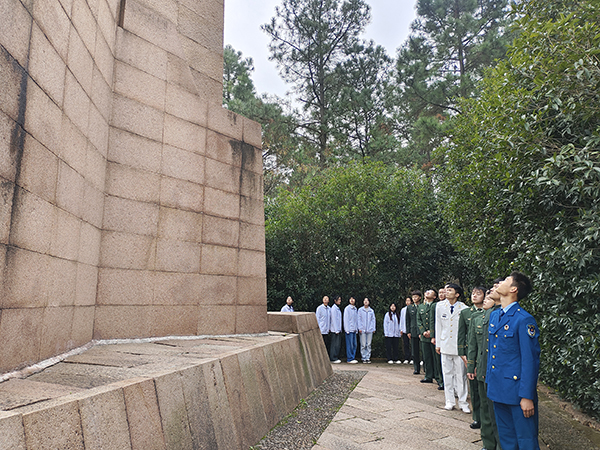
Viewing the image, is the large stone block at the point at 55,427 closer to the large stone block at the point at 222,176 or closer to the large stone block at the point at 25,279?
the large stone block at the point at 25,279

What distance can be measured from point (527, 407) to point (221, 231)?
158 inches

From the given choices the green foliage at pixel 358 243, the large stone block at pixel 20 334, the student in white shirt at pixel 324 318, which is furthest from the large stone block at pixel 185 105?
the green foliage at pixel 358 243

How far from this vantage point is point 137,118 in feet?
17.3

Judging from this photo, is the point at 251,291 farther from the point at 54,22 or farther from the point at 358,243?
the point at 358,243

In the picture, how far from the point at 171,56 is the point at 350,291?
9.39m

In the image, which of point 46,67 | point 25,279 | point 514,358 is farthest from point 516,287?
point 46,67

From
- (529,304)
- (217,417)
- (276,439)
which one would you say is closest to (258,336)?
(276,439)

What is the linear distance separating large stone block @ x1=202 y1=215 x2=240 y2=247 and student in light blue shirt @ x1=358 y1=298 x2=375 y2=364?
266 inches

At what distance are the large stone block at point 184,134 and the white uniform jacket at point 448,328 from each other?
4017mm

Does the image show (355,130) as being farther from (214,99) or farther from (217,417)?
(217,417)

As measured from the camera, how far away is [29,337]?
3227 mm

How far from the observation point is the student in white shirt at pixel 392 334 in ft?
40.1

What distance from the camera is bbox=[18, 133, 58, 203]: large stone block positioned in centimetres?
311

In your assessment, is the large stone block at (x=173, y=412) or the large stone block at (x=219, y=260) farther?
the large stone block at (x=219, y=260)
